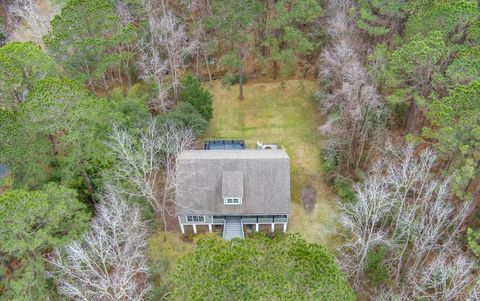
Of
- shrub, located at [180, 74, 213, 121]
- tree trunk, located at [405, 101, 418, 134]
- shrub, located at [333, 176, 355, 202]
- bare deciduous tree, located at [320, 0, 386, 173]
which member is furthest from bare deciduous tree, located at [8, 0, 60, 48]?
tree trunk, located at [405, 101, 418, 134]

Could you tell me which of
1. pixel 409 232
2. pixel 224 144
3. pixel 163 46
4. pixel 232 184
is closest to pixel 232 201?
pixel 232 184

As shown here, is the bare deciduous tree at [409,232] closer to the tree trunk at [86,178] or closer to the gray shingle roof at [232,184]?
the gray shingle roof at [232,184]

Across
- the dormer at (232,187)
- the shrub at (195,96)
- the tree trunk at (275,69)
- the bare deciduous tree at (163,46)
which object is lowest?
the dormer at (232,187)

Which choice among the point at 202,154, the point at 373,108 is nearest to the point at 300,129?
the point at 373,108

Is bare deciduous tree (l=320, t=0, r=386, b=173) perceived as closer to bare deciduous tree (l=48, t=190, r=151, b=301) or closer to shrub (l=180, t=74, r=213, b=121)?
shrub (l=180, t=74, r=213, b=121)

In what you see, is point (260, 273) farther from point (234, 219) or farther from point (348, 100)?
point (348, 100)

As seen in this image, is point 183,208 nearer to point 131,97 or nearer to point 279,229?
point 279,229

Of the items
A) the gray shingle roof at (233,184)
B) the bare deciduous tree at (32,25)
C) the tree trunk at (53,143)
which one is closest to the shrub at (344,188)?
the gray shingle roof at (233,184)
